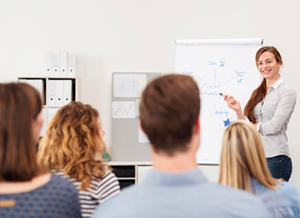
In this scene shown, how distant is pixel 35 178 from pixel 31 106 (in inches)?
8.4

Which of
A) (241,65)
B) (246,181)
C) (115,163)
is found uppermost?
(241,65)

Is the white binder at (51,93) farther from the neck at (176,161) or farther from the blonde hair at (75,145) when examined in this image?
the neck at (176,161)

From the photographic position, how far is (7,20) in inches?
180

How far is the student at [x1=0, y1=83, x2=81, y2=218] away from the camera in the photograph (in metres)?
1.11

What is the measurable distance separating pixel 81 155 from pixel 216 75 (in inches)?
110

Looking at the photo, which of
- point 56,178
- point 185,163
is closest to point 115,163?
point 56,178

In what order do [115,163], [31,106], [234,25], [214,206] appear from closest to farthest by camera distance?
[214,206]
[31,106]
[115,163]
[234,25]

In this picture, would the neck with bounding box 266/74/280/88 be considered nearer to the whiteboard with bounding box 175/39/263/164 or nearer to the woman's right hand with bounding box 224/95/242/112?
the woman's right hand with bounding box 224/95/242/112

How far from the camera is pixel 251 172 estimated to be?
1567 mm

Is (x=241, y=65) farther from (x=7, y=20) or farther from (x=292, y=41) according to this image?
(x=7, y=20)

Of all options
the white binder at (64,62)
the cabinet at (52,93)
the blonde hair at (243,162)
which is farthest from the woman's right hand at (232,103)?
the white binder at (64,62)

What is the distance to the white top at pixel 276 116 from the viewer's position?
9.75ft

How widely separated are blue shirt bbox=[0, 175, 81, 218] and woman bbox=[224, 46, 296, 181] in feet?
6.82

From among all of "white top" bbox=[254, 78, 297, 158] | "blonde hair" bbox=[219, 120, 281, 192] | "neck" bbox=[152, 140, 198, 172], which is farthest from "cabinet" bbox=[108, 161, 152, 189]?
"neck" bbox=[152, 140, 198, 172]
